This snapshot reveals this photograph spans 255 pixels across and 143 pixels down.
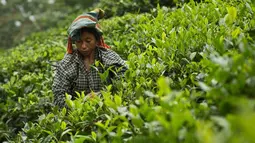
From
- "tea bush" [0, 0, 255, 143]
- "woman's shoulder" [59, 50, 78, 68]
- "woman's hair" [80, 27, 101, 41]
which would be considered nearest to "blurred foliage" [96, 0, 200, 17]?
"tea bush" [0, 0, 255, 143]

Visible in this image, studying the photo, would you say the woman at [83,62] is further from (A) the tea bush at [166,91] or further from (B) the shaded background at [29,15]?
(B) the shaded background at [29,15]

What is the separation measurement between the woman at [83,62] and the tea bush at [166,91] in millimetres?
220

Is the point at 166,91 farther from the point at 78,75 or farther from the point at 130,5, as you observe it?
the point at 130,5

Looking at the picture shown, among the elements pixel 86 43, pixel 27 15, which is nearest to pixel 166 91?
pixel 86 43

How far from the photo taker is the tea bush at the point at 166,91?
167 cm

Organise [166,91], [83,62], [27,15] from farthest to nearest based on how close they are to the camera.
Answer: [27,15] → [83,62] → [166,91]

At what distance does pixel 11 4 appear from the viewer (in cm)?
1898

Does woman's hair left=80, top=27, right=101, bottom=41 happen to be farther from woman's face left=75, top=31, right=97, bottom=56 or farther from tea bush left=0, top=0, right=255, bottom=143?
tea bush left=0, top=0, right=255, bottom=143

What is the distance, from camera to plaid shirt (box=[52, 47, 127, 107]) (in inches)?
139

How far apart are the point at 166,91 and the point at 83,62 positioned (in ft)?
6.72

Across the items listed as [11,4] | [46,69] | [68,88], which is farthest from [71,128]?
[11,4]

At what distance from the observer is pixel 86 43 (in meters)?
3.54

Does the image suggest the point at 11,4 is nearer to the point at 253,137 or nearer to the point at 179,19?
the point at 179,19

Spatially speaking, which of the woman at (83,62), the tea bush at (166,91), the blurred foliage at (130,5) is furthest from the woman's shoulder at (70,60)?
the blurred foliage at (130,5)
